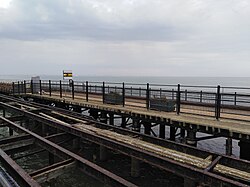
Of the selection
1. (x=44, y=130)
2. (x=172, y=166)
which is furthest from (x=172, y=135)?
(x=172, y=166)

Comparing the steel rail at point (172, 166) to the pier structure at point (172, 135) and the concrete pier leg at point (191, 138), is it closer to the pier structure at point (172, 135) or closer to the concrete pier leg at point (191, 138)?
the pier structure at point (172, 135)

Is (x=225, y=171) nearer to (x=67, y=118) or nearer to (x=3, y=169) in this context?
(x=3, y=169)

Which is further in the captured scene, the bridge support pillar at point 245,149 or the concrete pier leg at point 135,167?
the bridge support pillar at point 245,149

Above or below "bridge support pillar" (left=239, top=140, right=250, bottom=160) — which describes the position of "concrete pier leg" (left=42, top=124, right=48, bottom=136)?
above

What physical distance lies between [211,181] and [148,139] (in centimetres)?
319

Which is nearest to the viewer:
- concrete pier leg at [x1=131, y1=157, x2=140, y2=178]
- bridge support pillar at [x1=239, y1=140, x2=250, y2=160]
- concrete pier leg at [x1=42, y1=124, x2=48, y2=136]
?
concrete pier leg at [x1=131, y1=157, x2=140, y2=178]

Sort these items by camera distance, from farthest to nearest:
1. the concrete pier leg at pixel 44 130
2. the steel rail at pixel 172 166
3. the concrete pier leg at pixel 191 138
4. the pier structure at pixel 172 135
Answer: the concrete pier leg at pixel 191 138, the concrete pier leg at pixel 44 130, the pier structure at pixel 172 135, the steel rail at pixel 172 166

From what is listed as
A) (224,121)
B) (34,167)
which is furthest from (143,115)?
(34,167)

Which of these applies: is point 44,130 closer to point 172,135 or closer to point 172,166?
point 172,166

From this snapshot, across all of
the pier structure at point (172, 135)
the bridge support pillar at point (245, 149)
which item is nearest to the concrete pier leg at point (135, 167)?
the pier structure at point (172, 135)

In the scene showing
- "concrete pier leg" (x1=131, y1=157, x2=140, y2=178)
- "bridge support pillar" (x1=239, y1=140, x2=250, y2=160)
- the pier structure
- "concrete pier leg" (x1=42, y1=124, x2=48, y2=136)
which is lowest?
"concrete pier leg" (x1=131, y1=157, x2=140, y2=178)

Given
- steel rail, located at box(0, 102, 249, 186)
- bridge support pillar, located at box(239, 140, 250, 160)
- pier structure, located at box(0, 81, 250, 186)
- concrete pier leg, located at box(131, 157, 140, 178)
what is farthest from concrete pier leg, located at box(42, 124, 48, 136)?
bridge support pillar, located at box(239, 140, 250, 160)

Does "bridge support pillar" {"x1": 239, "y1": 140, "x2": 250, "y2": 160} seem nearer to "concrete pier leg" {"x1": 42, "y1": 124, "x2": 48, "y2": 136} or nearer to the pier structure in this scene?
the pier structure

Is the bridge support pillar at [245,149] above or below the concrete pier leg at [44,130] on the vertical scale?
below
